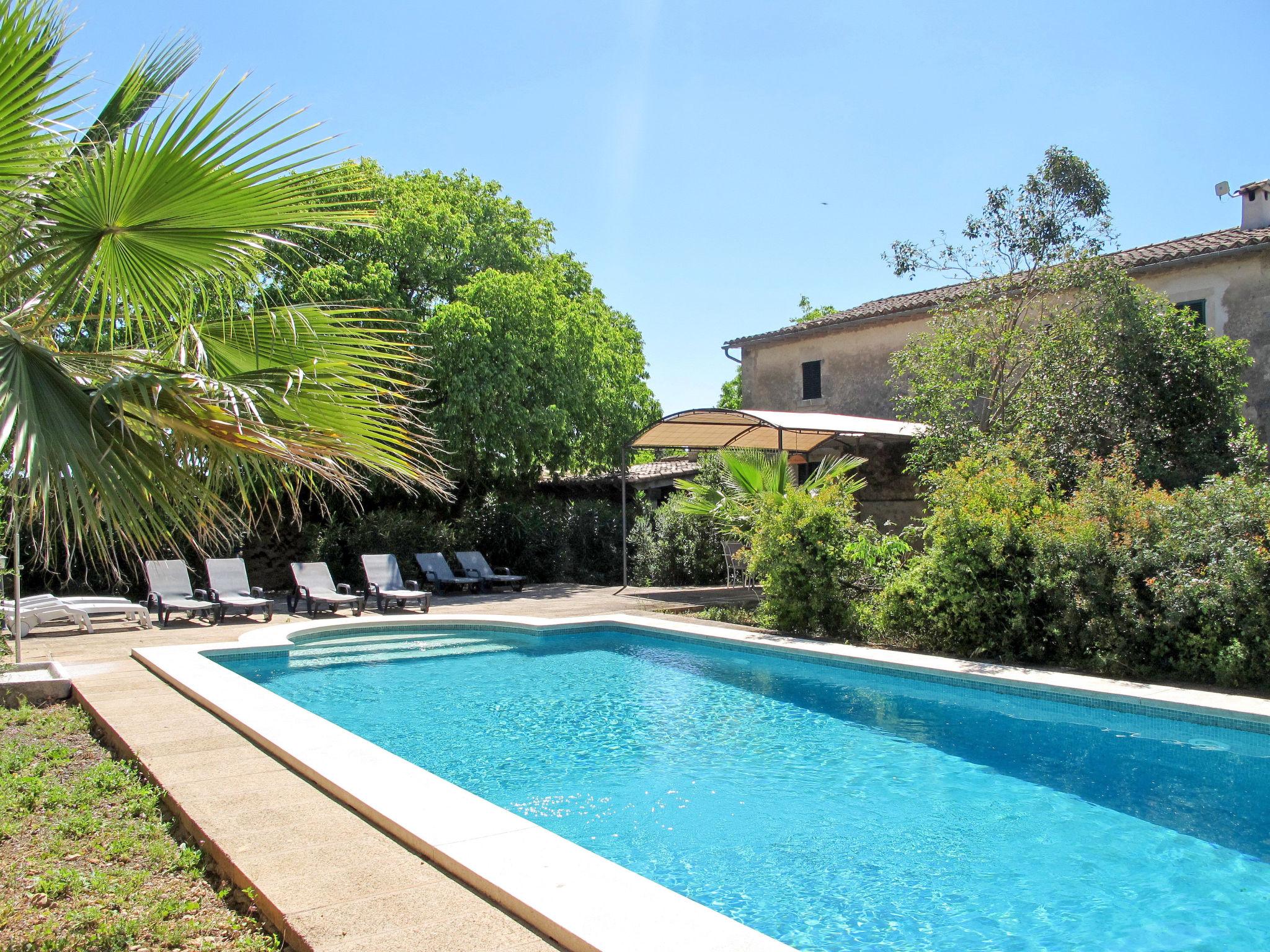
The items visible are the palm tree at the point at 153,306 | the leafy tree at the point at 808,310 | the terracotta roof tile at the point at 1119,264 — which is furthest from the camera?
the leafy tree at the point at 808,310

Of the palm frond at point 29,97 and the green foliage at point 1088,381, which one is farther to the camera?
the green foliage at point 1088,381

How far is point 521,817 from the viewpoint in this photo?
17.4 feet

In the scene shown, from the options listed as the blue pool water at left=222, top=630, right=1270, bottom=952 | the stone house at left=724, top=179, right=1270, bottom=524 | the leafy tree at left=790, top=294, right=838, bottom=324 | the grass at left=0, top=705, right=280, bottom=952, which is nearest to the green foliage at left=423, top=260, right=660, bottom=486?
the stone house at left=724, top=179, right=1270, bottom=524

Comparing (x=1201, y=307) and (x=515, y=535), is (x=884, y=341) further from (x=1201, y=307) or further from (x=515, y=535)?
(x=515, y=535)

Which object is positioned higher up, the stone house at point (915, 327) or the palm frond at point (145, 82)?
the stone house at point (915, 327)

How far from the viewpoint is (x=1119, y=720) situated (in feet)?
24.7

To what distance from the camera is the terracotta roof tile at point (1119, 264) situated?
50.9ft

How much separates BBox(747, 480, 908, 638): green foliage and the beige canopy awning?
265 centimetres

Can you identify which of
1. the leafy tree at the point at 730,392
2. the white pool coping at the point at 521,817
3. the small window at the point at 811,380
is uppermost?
the leafy tree at the point at 730,392

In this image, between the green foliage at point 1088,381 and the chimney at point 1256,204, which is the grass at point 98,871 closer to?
the green foliage at point 1088,381

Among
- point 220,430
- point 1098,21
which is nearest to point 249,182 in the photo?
point 220,430

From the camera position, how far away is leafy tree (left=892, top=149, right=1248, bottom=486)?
41.2ft

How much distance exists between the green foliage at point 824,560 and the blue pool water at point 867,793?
1.33 m

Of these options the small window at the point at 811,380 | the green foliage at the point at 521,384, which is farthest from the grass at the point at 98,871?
the small window at the point at 811,380
